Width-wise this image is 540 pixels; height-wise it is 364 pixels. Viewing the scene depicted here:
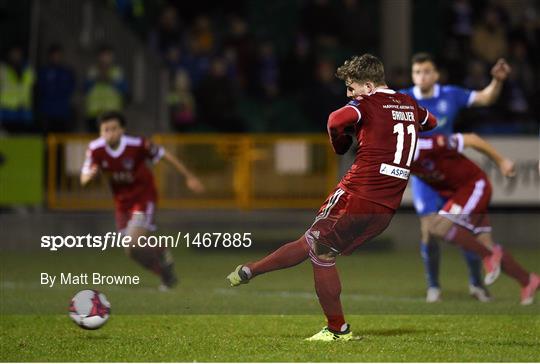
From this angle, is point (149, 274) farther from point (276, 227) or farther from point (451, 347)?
point (451, 347)

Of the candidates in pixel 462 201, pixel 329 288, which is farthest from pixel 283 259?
pixel 462 201

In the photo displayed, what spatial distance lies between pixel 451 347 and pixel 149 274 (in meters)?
5.74

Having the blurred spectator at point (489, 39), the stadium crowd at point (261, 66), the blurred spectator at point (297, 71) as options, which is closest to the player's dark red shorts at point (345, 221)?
the stadium crowd at point (261, 66)

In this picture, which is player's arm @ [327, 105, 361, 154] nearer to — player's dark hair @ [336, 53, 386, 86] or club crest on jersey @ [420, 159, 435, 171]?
player's dark hair @ [336, 53, 386, 86]

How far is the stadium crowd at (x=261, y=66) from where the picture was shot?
18.4m

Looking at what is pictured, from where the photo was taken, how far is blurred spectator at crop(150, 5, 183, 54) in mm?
20156

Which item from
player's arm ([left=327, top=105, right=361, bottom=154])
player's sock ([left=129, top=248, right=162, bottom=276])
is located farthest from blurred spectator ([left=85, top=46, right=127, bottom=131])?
player's arm ([left=327, top=105, right=361, bottom=154])

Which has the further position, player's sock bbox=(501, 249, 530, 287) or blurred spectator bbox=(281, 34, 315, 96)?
blurred spectator bbox=(281, 34, 315, 96)

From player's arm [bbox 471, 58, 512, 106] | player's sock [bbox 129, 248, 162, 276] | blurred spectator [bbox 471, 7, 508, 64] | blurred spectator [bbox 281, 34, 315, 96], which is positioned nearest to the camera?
player's arm [bbox 471, 58, 512, 106]

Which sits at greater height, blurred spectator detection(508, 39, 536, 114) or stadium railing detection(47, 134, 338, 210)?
blurred spectator detection(508, 39, 536, 114)

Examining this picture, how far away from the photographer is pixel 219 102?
61.3 ft

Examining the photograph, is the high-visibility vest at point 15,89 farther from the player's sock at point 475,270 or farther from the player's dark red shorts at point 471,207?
the player's sock at point 475,270

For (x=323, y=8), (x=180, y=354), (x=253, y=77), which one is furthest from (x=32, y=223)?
(x=180, y=354)

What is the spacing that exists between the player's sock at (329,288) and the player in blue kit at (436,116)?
3.06m
